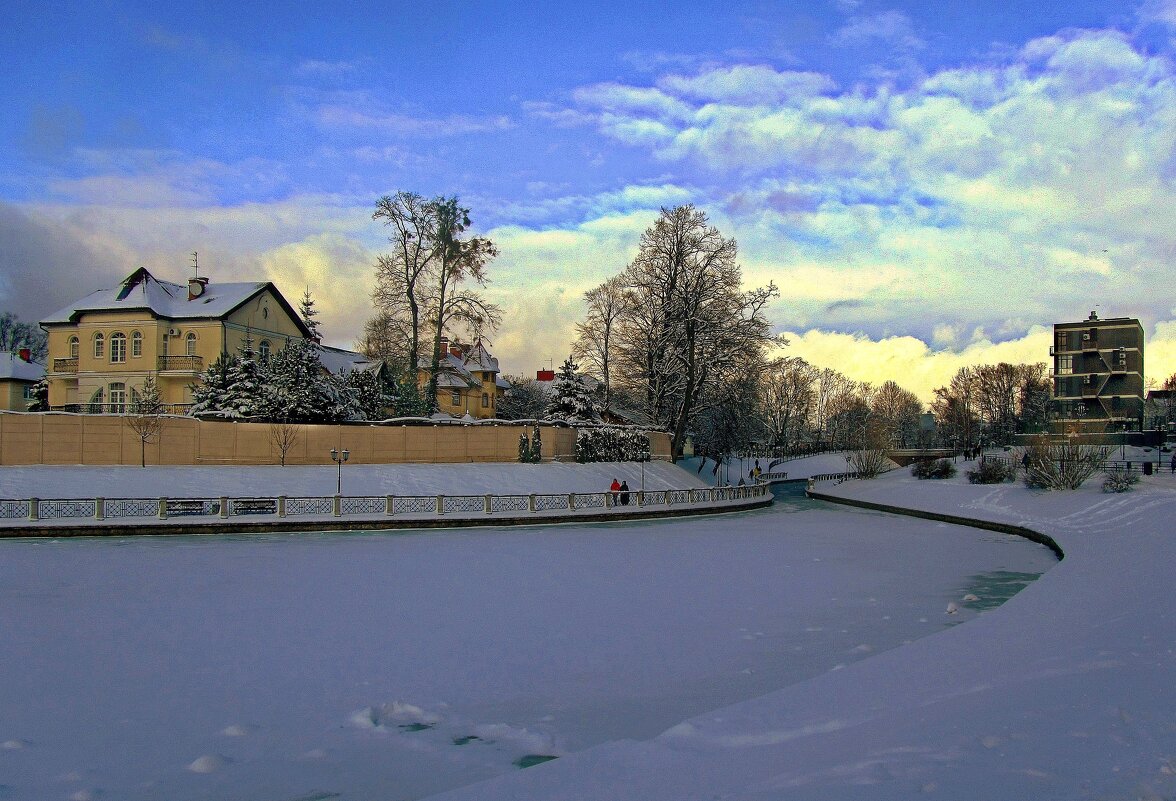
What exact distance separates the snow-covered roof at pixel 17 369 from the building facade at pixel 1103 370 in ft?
268

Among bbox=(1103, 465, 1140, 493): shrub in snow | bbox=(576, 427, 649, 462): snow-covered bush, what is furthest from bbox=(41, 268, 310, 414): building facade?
bbox=(1103, 465, 1140, 493): shrub in snow

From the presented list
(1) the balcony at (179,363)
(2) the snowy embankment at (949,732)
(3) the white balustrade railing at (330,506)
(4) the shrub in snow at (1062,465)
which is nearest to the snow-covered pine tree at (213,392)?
(1) the balcony at (179,363)

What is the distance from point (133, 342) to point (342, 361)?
13936 millimetres

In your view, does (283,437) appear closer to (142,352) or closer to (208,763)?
(142,352)

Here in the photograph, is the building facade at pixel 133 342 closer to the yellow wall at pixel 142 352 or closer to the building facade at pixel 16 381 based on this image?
the yellow wall at pixel 142 352

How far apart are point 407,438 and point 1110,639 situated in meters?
33.7

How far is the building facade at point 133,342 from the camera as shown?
148 ft

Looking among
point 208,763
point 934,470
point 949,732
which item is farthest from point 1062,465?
point 208,763

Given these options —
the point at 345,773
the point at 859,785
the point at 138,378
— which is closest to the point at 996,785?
the point at 859,785

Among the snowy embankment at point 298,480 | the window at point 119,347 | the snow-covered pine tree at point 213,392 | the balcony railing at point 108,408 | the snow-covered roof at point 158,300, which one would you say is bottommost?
the snowy embankment at point 298,480

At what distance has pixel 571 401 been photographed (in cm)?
4525

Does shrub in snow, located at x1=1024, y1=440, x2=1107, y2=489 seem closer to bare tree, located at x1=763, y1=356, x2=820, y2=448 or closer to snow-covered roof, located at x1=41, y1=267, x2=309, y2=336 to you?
snow-covered roof, located at x1=41, y1=267, x2=309, y2=336

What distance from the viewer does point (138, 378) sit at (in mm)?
44938

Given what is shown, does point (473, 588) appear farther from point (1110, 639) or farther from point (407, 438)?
point (407, 438)
